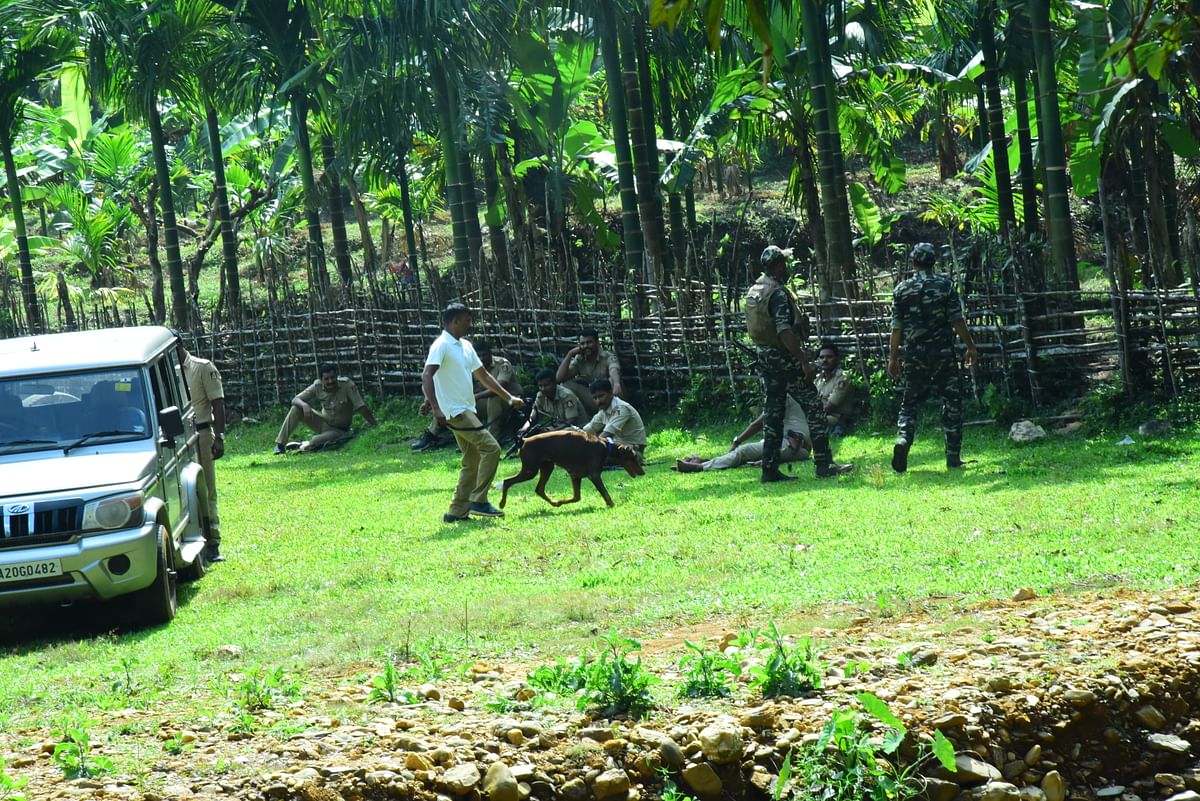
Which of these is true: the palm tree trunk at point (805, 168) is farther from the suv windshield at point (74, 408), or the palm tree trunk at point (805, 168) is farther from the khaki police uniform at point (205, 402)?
the suv windshield at point (74, 408)

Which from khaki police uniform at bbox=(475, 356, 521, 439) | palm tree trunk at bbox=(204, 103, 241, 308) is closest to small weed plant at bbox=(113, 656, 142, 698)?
khaki police uniform at bbox=(475, 356, 521, 439)

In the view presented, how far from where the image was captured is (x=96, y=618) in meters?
8.70

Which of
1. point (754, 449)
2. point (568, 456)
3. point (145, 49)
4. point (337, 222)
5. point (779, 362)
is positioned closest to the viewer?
point (568, 456)

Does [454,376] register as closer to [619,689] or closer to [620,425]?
[620,425]

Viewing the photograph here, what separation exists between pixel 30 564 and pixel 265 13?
1380 centimetres

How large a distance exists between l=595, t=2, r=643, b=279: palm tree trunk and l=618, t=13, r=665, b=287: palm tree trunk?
5.0 inches

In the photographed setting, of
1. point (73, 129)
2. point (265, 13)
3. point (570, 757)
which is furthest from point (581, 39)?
point (73, 129)

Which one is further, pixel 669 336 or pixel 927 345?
pixel 669 336

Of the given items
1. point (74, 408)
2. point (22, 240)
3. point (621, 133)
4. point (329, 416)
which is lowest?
point (329, 416)

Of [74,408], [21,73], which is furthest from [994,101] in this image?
[21,73]

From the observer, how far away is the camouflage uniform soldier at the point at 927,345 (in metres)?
11.3

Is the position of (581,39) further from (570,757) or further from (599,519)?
(570,757)

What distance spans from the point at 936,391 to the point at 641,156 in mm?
6877

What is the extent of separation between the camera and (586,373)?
49.8 feet
